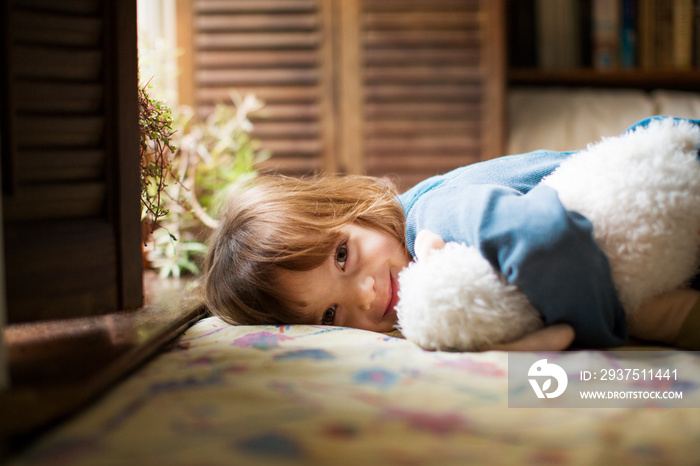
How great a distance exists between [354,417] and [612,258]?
0.39 metres

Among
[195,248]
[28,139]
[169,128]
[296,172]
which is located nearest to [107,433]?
[28,139]

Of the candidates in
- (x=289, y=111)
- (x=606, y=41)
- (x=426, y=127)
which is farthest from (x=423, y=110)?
(x=606, y=41)

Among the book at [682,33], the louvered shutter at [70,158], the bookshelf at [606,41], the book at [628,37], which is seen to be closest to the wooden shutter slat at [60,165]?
the louvered shutter at [70,158]

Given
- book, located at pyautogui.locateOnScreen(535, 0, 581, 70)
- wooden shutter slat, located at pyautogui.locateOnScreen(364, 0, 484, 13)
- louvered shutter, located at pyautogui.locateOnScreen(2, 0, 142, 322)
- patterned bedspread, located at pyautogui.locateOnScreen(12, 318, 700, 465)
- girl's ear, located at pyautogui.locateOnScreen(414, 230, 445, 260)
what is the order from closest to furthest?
patterned bedspread, located at pyautogui.locateOnScreen(12, 318, 700, 465) < louvered shutter, located at pyautogui.locateOnScreen(2, 0, 142, 322) < girl's ear, located at pyautogui.locateOnScreen(414, 230, 445, 260) < wooden shutter slat, located at pyautogui.locateOnScreen(364, 0, 484, 13) < book, located at pyautogui.locateOnScreen(535, 0, 581, 70)

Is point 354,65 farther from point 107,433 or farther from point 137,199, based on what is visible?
point 107,433

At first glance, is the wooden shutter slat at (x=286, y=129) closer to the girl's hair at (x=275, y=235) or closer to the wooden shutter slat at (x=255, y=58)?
the wooden shutter slat at (x=255, y=58)

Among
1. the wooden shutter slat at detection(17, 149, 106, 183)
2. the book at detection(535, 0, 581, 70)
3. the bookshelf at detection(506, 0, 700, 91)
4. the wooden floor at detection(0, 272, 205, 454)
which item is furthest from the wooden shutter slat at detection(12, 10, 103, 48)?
the book at detection(535, 0, 581, 70)

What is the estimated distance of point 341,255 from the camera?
2.86 ft

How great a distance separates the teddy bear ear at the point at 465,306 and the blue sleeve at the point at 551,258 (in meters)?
0.02

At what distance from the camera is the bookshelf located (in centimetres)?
193

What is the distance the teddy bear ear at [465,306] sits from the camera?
64cm

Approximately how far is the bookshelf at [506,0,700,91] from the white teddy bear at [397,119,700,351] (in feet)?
4.45

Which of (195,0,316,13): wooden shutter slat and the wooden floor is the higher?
(195,0,316,13): wooden shutter slat

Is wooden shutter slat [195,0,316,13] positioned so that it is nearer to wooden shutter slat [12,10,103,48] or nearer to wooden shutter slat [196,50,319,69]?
wooden shutter slat [196,50,319,69]
